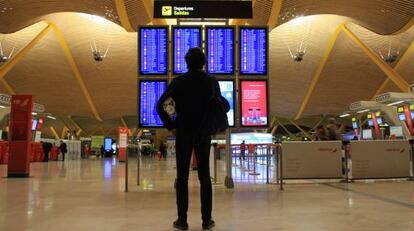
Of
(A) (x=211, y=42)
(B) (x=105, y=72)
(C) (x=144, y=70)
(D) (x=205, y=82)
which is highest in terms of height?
(B) (x=105, y=72)

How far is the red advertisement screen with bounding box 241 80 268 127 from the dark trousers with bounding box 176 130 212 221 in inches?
175

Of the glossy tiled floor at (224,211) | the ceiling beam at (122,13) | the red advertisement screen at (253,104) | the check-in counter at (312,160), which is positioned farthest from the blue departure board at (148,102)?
the ceiling beam at (122,13)

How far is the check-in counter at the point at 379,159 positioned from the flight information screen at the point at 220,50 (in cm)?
426

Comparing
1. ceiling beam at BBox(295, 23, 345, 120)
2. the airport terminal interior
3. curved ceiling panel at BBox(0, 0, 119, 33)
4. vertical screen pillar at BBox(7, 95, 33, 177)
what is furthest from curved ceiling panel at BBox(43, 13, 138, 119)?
vertical screen pillar at BBox(7, 95, 33, 177)

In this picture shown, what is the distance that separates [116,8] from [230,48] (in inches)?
734

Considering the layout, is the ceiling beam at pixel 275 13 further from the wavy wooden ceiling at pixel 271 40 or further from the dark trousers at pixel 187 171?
the dark trousers at pixel 187 171

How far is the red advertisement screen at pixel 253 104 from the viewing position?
28.7ft

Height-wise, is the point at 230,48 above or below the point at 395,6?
below

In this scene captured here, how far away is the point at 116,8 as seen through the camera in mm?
26000

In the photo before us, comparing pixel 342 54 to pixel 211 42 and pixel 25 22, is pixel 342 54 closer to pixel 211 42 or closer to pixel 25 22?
pixel 25 22

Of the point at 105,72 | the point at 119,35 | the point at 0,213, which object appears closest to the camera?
the point at 0,213

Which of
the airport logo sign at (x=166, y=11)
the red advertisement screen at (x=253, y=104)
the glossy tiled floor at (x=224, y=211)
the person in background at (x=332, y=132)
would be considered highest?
the airport logo sign at (x=166, y=11)

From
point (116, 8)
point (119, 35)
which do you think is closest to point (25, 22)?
point (116, 8)

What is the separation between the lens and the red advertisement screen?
8750 millimetres
